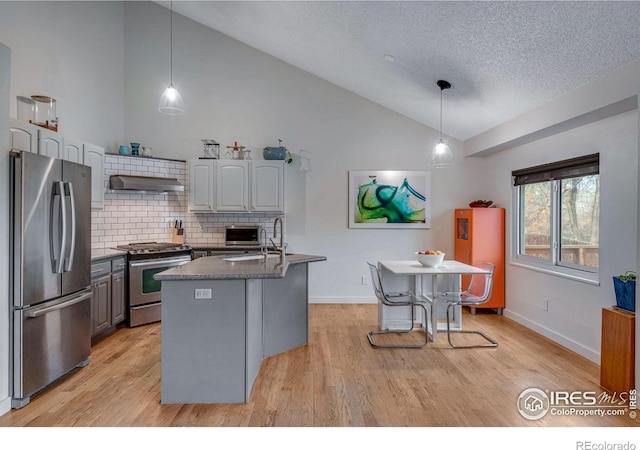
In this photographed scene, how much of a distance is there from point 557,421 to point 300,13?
14.0ft

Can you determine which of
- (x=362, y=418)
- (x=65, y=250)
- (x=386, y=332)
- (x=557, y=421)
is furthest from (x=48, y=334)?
(x=557, y=421)

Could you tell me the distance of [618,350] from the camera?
2.88m

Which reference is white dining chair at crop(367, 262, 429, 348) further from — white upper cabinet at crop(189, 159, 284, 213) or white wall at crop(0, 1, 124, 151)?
white wall at crop(0, 1, 124, 151)

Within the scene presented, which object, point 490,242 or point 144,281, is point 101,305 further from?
point 490,242

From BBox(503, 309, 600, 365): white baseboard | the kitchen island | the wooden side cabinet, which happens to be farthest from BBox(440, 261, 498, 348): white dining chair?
the kitchen island

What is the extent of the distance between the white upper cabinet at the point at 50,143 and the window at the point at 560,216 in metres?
4.99

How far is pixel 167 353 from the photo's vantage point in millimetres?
2768

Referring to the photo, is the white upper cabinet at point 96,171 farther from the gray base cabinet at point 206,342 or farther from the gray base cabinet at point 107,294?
the gray base cabinet at point 206,342

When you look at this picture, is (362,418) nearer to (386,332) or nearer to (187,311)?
(187,311)

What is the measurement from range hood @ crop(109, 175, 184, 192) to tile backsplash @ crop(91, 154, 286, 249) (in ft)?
0.58

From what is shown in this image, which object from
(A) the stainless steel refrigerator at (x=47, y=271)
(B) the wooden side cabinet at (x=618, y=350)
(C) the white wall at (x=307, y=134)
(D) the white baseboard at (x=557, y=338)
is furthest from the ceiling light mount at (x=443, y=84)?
(A) the stainless steel refrigerator at (x=47, y=271)

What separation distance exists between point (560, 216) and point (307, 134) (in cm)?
346

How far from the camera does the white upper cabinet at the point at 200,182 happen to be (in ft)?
18.2

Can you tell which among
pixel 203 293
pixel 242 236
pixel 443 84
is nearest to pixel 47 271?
pixel 203 293
